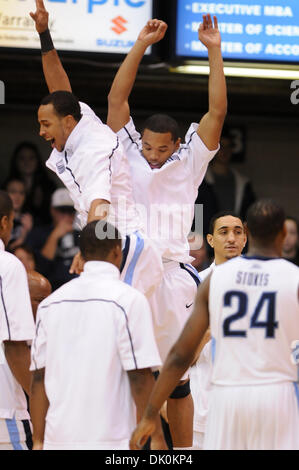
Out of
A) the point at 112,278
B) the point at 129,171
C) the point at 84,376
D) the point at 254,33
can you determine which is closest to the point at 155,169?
the point at 129,171

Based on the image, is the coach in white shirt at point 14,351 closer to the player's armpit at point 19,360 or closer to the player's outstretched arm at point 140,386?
the player's armpit at point 19,360

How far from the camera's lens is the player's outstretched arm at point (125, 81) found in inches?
255

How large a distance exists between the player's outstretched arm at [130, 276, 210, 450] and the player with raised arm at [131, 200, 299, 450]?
0.04m

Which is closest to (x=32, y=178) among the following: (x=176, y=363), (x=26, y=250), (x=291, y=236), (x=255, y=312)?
(x=26, y=250)

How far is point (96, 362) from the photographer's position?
191 inches

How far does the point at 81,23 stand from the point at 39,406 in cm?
419

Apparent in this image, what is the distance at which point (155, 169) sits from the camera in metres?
6.41

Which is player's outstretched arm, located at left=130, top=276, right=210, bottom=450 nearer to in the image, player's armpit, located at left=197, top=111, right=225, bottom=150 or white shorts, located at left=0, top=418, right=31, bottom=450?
white shorts, located at left=0, top=418, right=31, bottom=450

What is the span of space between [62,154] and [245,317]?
1.90 metres

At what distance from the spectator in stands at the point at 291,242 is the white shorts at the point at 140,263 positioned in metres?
3.74

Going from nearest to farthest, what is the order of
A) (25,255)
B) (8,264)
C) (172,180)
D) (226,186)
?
Result: 1. (8,264)
2. (172,180)
3. (25,255)
4. (226,186)

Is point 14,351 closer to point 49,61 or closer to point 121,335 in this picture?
point 121,335

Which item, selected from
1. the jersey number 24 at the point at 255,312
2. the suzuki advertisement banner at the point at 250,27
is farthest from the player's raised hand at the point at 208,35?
the jersey number 24 at the point at 255,312

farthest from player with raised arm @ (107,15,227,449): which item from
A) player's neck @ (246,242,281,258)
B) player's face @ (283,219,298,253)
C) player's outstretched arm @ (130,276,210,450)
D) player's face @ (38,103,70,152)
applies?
player's face @ (283,219,298,253)
